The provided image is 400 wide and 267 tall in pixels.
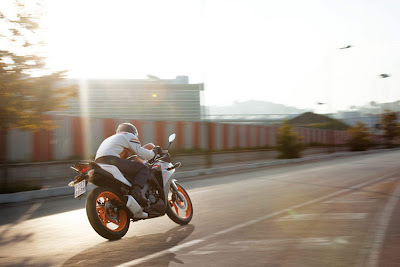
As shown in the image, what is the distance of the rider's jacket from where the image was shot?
224 inches

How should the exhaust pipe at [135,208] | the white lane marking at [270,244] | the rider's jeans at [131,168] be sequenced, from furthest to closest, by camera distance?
the rider's jeans at [131,168], the exhaust pipe at [135,208], the white lane marking at [270,244]

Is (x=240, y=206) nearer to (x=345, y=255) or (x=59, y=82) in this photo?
(x=345, y=255)

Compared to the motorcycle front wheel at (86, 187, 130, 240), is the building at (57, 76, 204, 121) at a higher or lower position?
higher

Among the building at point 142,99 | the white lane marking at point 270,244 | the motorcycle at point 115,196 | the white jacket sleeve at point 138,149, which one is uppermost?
the building at point 142,99

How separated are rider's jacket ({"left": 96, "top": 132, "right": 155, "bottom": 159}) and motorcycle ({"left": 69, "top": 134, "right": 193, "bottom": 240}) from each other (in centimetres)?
21

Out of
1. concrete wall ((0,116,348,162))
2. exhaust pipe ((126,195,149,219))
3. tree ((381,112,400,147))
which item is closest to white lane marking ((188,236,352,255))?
exhaust pipe ((126,195,149,219))

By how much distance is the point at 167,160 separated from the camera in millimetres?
6609

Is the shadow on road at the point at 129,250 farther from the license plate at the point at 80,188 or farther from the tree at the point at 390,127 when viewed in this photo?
the tree at the point at 390,127

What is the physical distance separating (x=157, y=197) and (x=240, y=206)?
9.62 ft

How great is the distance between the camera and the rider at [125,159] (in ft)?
18.6

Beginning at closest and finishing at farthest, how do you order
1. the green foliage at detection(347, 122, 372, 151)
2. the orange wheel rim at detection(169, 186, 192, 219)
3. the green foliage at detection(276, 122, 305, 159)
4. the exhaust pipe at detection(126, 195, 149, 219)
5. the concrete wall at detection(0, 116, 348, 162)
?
the exhaust pipe at detection(126, 195, 149, 219) → the orange wheel rim at detection(169, 186, 192, 219) → the concrete wall at detection(0, 116, 348, 162) → the green foliage at detection(276, 122, 305, 159) → the green foliage at detection(347, 122, 372, 151)

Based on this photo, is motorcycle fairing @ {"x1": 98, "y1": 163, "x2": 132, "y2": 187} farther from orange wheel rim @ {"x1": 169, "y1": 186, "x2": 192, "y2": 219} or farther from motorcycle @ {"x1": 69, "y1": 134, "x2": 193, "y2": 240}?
orange wheel rim @ {"x1": 169, "y1": 186, "x2": 192, "y2": 219}

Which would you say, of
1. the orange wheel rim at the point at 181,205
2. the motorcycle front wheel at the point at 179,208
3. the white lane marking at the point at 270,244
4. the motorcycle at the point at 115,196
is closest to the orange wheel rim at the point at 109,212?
the motorcycle at the point at 115,196

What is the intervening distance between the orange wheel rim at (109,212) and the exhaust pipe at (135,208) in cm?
17
